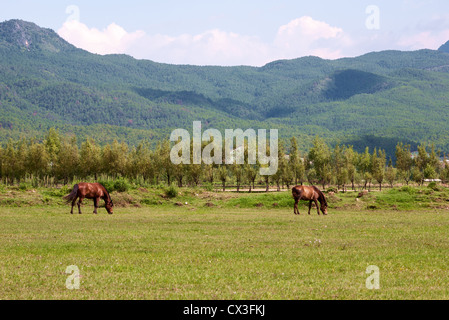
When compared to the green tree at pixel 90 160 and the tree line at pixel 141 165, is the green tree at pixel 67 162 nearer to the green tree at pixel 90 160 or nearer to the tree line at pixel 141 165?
the tree line at pixel 141 165

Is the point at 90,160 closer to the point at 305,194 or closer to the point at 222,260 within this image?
the point at 305,194

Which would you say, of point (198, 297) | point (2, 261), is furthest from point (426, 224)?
point (2, 261)

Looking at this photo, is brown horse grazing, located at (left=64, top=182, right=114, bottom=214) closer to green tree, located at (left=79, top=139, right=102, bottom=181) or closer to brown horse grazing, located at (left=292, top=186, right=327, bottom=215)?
brown horse grazing, located at (left=292, top=186, right=327, bottom=215)

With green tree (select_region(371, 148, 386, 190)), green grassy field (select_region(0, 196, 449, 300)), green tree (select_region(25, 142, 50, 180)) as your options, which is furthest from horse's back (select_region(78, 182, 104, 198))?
green tree (select_region(371, 148, 386, 190))

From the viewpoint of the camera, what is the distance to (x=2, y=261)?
50.0 ft

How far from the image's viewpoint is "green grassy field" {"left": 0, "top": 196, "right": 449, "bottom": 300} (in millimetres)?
11922

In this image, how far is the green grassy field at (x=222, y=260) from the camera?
39.1ft

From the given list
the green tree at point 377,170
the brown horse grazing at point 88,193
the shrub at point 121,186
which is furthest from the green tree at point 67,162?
the green tree at point 377,170

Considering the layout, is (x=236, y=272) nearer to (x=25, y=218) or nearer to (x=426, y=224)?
(x=426, y=224)

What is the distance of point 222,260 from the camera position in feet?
52.2

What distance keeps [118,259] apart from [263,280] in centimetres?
527

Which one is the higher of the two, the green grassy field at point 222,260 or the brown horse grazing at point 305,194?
the brown horse grazing at point 305,194

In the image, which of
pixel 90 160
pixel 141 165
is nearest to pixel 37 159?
pixel 90 160
